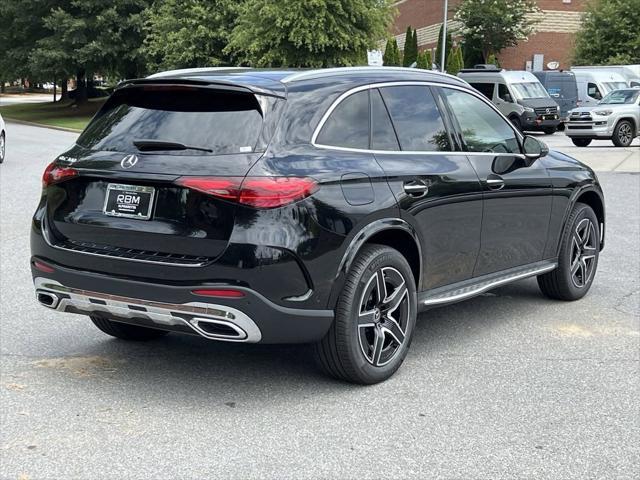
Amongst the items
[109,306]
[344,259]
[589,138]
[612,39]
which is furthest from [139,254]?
[612,39]

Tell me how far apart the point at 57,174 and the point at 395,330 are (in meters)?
2.13

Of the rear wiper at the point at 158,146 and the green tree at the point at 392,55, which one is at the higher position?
the green tree at the point at 392,55

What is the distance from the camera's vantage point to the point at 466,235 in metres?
5.51

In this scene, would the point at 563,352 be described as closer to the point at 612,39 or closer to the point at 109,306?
the point at 109,306

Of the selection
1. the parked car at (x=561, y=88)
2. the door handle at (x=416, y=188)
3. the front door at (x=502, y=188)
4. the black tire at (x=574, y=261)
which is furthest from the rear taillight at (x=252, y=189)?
the parked car at (x=561, y=88)

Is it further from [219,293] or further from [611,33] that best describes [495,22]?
[219,293]

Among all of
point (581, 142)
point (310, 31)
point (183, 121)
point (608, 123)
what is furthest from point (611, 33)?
point (183, 121)

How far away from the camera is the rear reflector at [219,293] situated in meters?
4.20

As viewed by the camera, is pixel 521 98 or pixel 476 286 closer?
pixel 476 286

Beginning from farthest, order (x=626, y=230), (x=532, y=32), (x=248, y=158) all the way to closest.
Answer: (x=532, y=32) → (x=626, y=230) → (x=248, y=158)

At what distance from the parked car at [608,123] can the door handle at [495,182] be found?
21121 millimetres

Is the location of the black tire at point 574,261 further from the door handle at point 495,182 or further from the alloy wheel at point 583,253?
the door handle at point 495,182

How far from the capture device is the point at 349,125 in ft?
15.9

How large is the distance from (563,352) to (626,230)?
5.48 metres
